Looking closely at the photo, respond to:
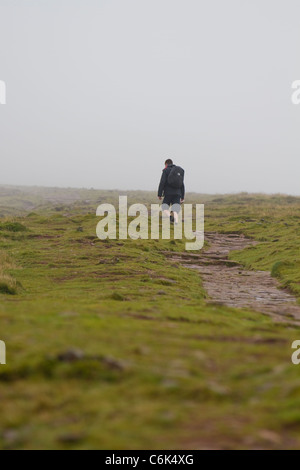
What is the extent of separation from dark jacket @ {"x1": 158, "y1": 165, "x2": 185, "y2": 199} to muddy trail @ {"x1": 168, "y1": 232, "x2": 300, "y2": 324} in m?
4.08

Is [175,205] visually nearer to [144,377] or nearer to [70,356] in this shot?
[70,356]

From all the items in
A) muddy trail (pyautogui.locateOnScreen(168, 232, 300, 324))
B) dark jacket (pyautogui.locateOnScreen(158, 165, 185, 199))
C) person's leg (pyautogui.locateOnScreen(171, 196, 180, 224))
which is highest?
dark jacket (pyautogui.locateOnScreen(158, 165, 185, 199))

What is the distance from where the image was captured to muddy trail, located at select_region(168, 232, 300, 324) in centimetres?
1414

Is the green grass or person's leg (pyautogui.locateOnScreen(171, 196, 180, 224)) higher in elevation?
person's leg (pyautogui.locateOnScreen(171, 196, 180, 224))

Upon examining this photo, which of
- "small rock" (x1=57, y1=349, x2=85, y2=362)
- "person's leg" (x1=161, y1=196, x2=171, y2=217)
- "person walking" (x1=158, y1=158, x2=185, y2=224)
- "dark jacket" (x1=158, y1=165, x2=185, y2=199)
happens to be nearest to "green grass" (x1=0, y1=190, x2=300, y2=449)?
"small rock" (x1=57, y1=349, x2=85, y2=362)

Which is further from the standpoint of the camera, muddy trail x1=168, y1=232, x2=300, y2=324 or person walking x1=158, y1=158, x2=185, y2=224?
person walking x1=158, y1=158, x2=185, y2=224

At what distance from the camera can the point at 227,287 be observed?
18.7 metres

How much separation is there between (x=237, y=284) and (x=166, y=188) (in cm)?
1492

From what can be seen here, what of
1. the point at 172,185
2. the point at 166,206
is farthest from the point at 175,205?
the point at 172,185

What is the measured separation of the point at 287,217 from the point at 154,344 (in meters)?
33.6

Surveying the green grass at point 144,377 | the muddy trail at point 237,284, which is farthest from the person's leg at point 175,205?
the green grass at point 144,377

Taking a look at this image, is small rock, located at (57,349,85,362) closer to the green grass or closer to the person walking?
the green grass

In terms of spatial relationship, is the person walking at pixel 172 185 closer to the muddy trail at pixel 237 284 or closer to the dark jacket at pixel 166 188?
the dark jacket at pixel 166 188
